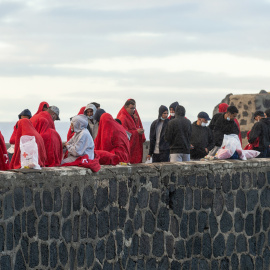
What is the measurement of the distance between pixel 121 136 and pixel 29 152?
3.04 meters

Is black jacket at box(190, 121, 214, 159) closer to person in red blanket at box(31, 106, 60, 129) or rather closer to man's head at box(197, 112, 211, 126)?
man's head at box(197, 112, 211, 126)

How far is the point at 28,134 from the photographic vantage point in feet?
39.1

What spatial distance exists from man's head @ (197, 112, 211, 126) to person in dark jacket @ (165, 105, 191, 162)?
0.61 meters

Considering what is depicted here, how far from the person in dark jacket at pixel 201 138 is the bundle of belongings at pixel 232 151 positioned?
2.19ft

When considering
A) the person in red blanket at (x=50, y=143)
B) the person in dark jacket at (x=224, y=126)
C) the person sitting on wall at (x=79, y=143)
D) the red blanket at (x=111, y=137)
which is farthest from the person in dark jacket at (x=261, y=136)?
the person in red blanket at (x=50, y=143)

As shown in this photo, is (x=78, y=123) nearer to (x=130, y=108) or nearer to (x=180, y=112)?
(x=130, y=108)

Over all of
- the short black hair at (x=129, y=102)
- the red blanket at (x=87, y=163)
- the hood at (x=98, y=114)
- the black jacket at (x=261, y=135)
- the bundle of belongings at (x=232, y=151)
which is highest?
the short black hair at (x=129, y=102)

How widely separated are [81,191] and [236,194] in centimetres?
398

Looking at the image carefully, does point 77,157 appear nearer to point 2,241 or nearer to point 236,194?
point 2,241

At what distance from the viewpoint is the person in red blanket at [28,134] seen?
39.2 ft

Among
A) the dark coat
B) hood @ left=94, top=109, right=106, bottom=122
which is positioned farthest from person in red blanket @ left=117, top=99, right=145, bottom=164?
hood @ left=94, top=109, right=106, bottom=122

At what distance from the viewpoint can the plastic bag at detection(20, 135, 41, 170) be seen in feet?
37.7

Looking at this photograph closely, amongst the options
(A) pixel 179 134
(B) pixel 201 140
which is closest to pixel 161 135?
(B) pixel 201 140

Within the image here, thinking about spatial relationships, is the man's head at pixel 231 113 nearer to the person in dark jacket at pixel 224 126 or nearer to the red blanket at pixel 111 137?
the person in dark jacket at pixel 224 126
